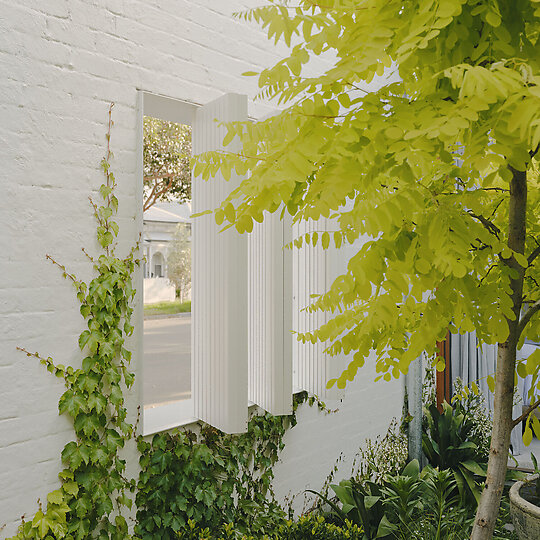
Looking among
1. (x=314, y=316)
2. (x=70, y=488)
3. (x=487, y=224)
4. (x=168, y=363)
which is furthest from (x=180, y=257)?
(x=487, y=224)

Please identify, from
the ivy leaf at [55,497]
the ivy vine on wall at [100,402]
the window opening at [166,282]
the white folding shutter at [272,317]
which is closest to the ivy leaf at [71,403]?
the ivy vine on wall at [100,402]

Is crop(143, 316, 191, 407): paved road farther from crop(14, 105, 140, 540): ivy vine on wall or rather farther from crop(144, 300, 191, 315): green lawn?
crop(14, 105, 140, 540): ivy vine on wall

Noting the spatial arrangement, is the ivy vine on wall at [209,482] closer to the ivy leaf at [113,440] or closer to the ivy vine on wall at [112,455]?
the ivy vine on wall at [112,455]

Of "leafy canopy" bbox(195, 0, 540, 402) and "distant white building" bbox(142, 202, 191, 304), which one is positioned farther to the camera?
"distant white building" bbox(142, 202, 191, 304)

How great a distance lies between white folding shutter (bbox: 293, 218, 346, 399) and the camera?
2.67m

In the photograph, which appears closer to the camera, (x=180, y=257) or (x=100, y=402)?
(x=100, y=402)

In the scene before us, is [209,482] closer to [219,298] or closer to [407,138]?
[219,298]

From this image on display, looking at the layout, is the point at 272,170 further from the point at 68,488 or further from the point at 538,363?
the point at 68,488

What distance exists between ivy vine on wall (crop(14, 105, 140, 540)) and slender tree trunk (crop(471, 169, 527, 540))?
1.37 m

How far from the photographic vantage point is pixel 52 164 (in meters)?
1.85

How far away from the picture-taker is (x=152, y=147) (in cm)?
494

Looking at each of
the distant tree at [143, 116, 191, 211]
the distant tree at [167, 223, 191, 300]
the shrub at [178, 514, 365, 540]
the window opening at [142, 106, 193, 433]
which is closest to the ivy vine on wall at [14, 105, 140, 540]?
the window opening at [142, 106, 193, 433]

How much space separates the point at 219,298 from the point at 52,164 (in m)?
0.83

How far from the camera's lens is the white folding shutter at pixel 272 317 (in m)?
2.36
